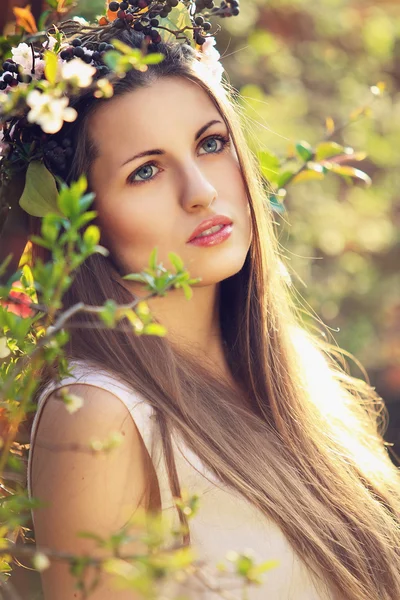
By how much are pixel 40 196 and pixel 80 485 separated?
0.56 m

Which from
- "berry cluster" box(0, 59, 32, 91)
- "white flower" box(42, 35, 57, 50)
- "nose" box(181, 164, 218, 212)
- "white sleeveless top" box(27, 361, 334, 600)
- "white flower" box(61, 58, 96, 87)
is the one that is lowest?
"white sleeveless top" box(27, 361, 334, 600)

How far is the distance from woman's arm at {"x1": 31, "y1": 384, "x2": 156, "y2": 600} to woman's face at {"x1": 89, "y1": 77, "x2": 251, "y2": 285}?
39 cm

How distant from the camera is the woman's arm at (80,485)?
1279 millimetres

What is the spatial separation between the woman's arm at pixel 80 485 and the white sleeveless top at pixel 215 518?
0.04 m

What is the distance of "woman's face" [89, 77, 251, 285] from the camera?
1.57 meters

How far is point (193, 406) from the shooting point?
1.56 meters

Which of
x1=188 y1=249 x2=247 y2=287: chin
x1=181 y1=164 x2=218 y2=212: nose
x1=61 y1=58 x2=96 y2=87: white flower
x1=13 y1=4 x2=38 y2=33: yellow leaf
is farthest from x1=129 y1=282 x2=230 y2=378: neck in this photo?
x1=61 y1=58 x2=96 y2=87: white flower

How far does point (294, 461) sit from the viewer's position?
1.66 meters

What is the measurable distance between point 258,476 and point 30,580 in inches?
29.8

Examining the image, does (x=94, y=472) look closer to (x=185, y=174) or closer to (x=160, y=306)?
(x=160, y=306)

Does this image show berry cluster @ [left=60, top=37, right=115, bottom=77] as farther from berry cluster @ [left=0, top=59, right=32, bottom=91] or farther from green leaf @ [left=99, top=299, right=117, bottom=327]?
green leaf @ [left=99, top=299, right=117, bottom=327]

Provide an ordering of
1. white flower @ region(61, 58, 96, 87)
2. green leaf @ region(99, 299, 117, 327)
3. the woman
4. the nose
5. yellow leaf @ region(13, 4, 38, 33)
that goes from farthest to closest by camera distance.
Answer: the nose, the woman, yellow leaf @ region(13, 4, 38, 33), white flower @ region(61, 58, 96, 87), green leaf @ region(99, 299, 117, 327)

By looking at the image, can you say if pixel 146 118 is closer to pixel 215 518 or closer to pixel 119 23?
pixel 119 23

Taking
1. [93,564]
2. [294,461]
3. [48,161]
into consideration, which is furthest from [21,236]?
[93,564]
